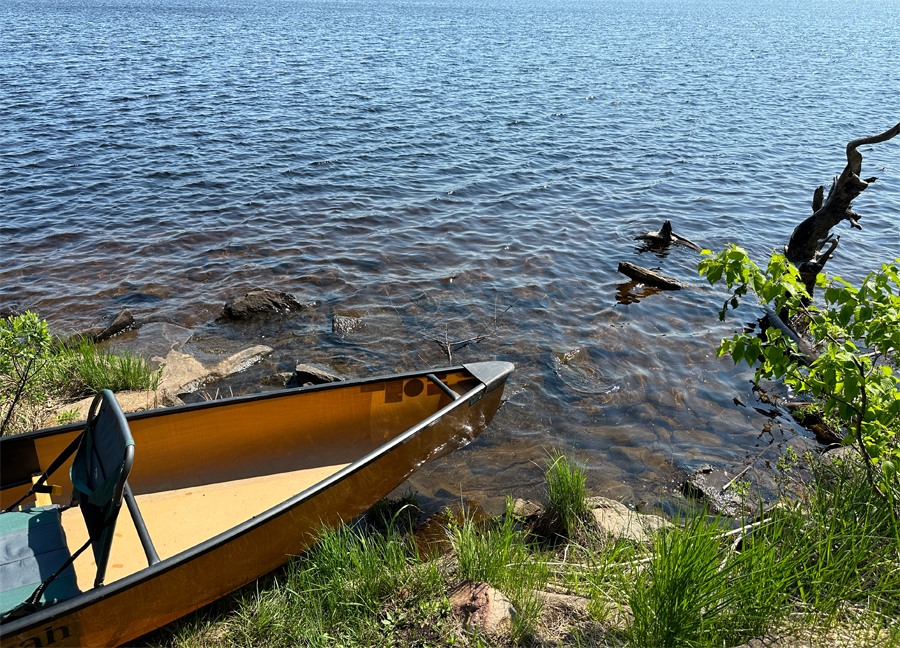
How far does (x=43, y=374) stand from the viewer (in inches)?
235

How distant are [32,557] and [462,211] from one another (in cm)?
998

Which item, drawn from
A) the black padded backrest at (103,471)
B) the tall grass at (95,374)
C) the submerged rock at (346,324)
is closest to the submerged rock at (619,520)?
the black padded backrest at (103,471)

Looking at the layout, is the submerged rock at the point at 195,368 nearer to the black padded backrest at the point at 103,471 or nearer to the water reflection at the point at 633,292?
the black padded backrest at the point at 103,471

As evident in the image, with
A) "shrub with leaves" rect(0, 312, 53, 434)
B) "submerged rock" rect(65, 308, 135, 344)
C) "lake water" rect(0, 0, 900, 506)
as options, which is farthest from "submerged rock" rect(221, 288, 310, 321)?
"shrub with leaves" rect(0, 312, 53, 434)

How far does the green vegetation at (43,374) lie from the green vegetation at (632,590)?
8.88 ft

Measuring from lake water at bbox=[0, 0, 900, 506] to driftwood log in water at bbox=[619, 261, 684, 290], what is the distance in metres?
0.15

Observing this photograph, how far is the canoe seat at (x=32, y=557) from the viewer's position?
3.71 meters

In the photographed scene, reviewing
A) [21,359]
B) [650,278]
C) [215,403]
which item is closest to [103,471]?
[215,403]

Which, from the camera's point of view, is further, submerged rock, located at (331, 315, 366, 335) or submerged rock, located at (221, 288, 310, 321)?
submerged rock, located at (221, 288, 310, 321)

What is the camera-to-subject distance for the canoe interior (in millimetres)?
4742

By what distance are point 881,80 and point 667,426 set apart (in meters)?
28.4

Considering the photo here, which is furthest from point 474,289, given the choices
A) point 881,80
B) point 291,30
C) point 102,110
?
point 291,30

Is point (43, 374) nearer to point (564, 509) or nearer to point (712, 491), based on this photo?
point (564, 509)

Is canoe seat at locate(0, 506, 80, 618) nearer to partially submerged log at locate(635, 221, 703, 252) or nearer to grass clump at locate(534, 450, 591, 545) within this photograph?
grass clump at locate(534, 450, 591, 545)
